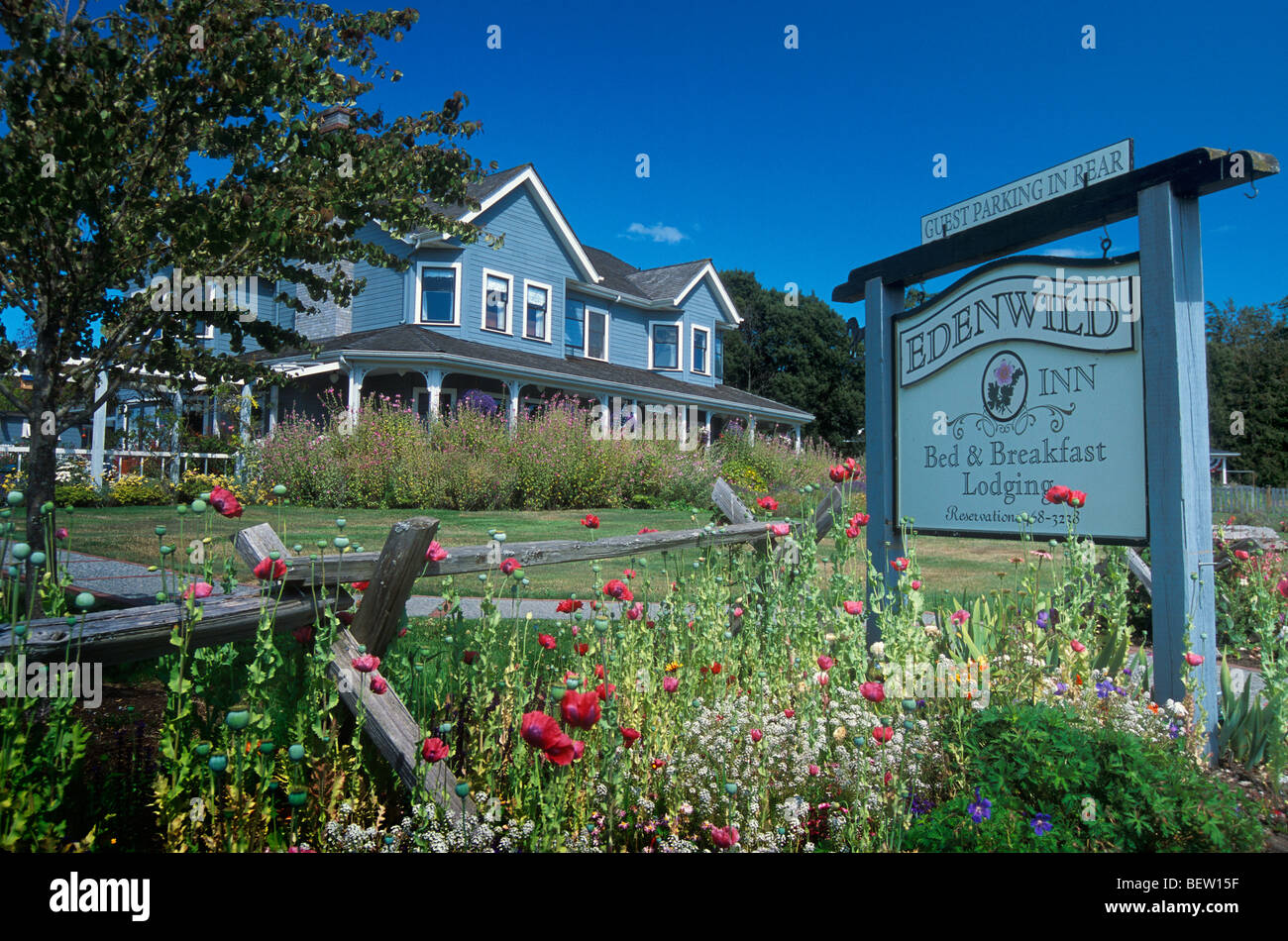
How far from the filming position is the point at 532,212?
65.0 ft

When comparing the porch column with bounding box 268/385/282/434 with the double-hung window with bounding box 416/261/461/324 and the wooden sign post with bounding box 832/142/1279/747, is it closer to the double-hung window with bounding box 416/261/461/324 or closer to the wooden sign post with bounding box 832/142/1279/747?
the double-hung window with bounding box 416/261/461/324

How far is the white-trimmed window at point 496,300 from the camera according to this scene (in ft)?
62.1

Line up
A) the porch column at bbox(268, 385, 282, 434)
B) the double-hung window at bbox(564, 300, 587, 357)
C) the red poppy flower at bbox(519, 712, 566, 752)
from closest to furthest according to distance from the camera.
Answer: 1. the red poppy flower at bbox(519, 712, 566, 752)
2. the porch column at bbox(268, 385, 282, 434)
3. the double-hung window at bbox(564, 300, 587, 357)

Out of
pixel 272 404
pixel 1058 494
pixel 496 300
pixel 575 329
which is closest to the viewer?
pixel 1058 494

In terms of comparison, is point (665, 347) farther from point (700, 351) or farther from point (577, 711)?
point (577, 711)

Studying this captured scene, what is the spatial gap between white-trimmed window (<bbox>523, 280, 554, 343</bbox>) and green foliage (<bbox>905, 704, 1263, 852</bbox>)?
18866mm

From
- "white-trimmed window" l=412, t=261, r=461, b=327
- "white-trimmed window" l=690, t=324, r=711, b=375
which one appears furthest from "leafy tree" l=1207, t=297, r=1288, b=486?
"white-trimmed window" l=412, t=261, r=461, b=327

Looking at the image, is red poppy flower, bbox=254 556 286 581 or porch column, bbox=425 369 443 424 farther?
porch column, bbox=425 369 443 424

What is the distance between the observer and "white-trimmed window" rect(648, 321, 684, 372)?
24672 millimetres

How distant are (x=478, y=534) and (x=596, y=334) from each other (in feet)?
45.8

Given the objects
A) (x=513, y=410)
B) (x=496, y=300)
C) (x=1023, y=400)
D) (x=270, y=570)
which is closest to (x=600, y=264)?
(x=496, y=300)

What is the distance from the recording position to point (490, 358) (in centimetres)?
1728

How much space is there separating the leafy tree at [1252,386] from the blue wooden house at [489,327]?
1986 centimetres
